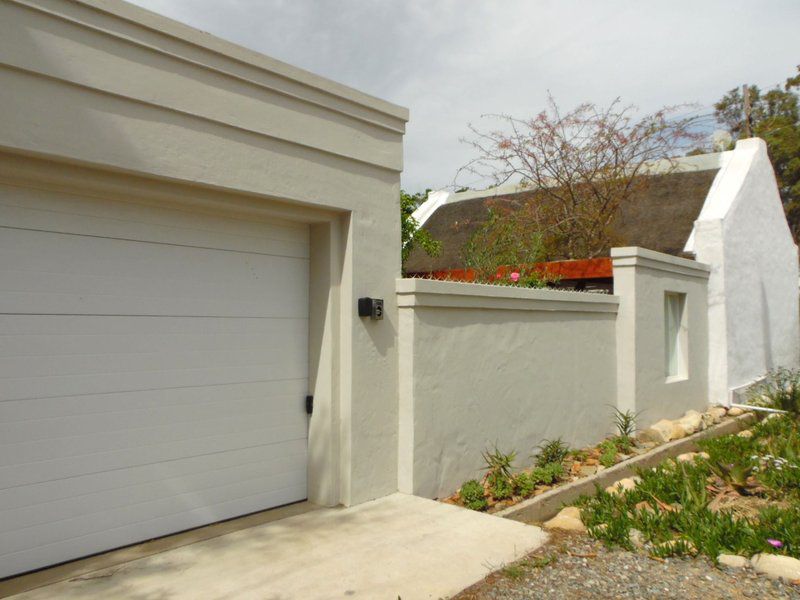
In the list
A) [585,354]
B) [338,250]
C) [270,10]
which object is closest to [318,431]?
[338,250]

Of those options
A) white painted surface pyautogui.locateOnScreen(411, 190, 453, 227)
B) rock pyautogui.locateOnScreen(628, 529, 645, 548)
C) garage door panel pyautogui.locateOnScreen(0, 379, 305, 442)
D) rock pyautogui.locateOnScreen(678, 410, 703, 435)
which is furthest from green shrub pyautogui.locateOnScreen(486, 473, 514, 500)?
white painted surface pyautogui.locateOnScreen(411, 190, 453, 227)

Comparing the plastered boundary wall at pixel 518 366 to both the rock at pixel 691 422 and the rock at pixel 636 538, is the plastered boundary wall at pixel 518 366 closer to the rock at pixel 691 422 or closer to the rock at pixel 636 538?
the rock at pixel 691 422

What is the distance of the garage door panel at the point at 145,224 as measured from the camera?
3973 millimetres

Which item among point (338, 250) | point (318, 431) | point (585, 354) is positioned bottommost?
point (318, 431)

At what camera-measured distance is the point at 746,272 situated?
1244cm

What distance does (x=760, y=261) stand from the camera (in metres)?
13.1

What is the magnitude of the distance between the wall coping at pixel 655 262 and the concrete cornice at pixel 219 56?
467cm

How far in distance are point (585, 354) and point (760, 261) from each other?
7.10m

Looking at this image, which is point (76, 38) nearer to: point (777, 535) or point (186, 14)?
point (186, 14)

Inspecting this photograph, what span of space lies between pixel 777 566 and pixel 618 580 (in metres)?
1.05

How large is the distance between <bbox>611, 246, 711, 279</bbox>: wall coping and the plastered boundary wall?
21 millimetres

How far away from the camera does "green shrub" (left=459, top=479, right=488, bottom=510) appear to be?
5.79 metres

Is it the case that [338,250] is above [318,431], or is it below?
above

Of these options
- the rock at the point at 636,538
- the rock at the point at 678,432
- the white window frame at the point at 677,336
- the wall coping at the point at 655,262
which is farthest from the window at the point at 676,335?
the rock at the point at 636,538
